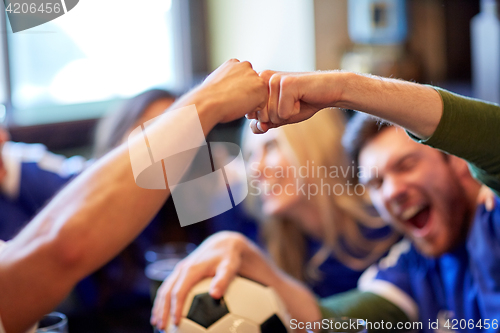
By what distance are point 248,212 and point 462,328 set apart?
0.46 m

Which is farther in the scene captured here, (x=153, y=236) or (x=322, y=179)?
(x=153, y=236)

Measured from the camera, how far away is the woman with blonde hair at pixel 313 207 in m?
0.75

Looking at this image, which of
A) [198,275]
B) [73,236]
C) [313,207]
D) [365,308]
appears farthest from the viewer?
[313,207]

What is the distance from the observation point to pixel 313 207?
0.87 m

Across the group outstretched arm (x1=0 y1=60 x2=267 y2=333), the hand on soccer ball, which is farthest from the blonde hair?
outstretched arm (x1=0 y1=60 x2=267 y2=333)

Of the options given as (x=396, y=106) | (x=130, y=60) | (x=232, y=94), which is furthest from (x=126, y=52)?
(x=396, y=106)

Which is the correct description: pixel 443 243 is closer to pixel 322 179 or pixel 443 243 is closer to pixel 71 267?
pixel 322 179

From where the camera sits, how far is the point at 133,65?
69 cm

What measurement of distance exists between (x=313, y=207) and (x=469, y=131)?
0.47m

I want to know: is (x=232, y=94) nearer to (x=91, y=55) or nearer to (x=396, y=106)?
(x=396, y=106)

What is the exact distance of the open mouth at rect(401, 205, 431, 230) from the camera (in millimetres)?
649

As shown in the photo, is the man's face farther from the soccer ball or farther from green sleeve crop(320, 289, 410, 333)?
the soccer ball

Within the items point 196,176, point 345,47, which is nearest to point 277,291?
point 196,176

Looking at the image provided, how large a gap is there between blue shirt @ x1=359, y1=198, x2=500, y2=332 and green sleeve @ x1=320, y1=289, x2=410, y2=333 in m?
0.02
